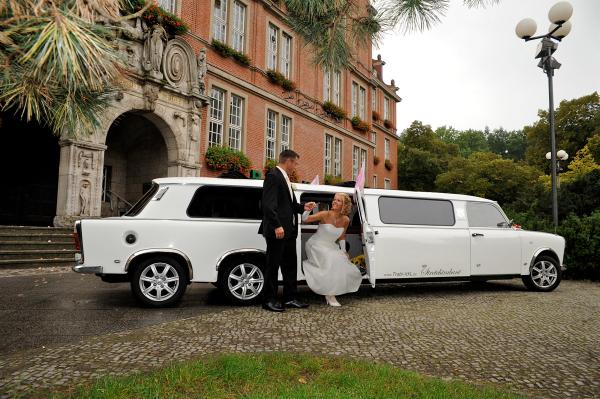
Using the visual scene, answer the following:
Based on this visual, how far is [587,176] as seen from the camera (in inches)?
462

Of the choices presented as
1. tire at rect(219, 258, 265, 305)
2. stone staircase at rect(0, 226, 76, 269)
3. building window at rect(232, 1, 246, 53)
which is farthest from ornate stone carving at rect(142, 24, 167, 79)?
tire at rect(219, 258, 265, 305)

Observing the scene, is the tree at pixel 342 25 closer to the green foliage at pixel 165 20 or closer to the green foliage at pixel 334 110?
the green foliage at pixel 165 20

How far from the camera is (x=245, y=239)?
582 cm

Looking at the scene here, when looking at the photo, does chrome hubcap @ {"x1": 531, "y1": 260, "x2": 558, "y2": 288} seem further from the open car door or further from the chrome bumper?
the chrome bumper

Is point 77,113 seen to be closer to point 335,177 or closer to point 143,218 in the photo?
point 143,218

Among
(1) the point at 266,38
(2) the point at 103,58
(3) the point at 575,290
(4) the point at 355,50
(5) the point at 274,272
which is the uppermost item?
(1) the point at 266,38

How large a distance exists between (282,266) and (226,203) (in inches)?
48.2

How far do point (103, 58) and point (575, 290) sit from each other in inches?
355

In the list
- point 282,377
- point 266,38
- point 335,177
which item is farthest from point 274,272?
point 335,177

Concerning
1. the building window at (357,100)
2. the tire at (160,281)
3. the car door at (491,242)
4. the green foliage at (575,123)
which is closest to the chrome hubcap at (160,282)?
the tire at (160,281)

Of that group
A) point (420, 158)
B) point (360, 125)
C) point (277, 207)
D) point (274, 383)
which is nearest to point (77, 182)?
point (277, 207)

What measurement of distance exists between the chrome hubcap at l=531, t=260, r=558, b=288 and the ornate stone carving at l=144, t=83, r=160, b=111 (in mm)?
12090

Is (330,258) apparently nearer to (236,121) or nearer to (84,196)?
(84,196)

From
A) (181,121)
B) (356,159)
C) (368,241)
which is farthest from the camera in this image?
(356,159)
